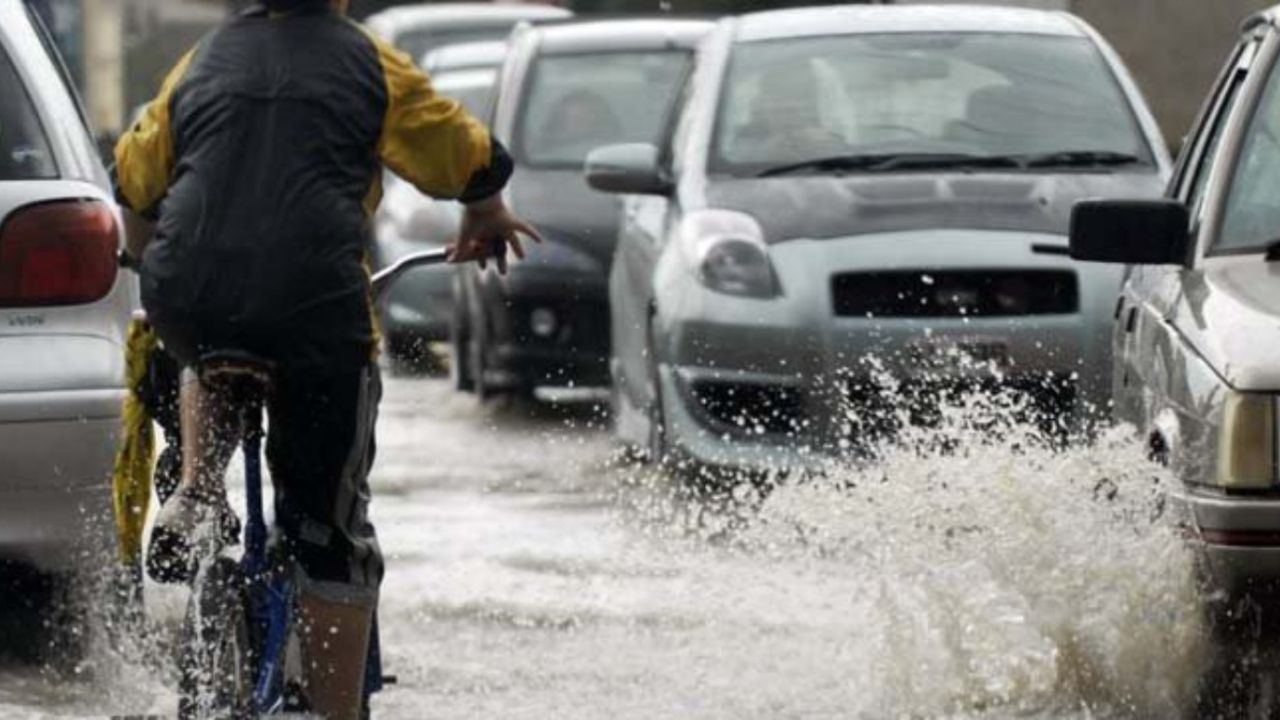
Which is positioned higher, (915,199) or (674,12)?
(915,199)

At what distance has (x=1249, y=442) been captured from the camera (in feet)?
A: 24.5

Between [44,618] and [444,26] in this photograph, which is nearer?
[44,618]

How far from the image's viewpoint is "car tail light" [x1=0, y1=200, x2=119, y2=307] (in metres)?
8.93

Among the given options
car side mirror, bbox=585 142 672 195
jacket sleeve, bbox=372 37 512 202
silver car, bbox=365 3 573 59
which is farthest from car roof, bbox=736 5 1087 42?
silver car, bbox=365 3 573 59

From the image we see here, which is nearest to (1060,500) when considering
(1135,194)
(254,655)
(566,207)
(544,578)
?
(254,655)

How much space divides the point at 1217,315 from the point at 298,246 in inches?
85.5

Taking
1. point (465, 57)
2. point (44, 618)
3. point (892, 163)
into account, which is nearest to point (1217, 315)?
point (44, 618)

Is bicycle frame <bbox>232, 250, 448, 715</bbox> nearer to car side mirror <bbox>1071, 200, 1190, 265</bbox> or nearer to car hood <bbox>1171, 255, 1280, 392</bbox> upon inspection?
car hood <bbox>1171, 255, 1280, 392</bbox>

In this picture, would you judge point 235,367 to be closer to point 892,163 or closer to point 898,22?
point 892,163

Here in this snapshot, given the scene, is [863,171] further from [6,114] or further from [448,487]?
[6,114]

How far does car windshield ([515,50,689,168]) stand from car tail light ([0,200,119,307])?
329 inches

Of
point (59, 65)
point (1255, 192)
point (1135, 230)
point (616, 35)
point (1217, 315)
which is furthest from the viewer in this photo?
point (616, 35)

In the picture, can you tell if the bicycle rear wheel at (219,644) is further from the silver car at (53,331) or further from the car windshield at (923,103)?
the car windshield at (923,103)

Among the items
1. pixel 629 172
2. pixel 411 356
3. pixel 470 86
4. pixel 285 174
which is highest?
pixel 285 174
